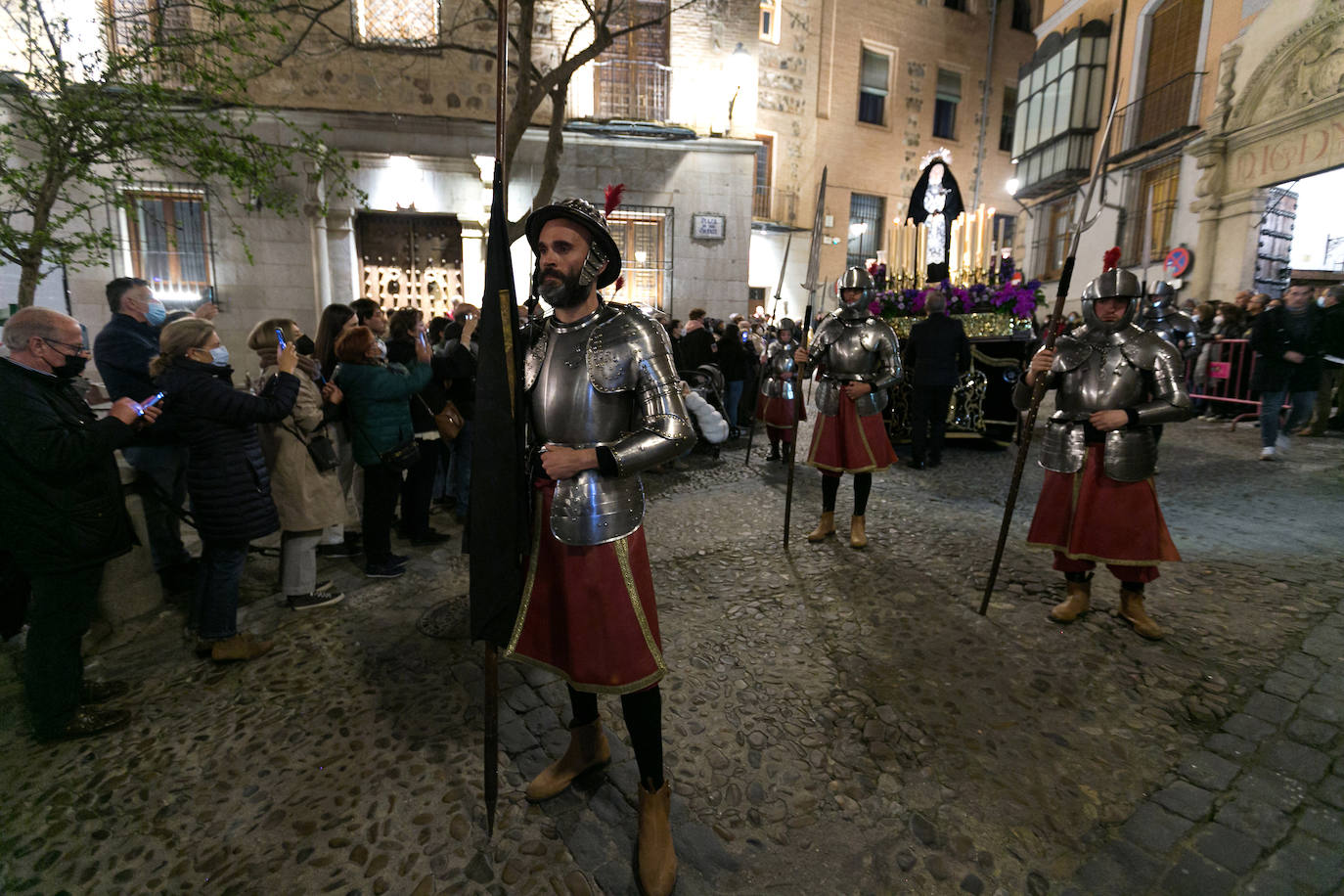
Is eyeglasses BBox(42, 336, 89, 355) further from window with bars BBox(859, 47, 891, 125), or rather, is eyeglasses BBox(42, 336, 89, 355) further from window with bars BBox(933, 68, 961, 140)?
window with bars BBox(933, 68, 961, 140)

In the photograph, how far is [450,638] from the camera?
3.59 meters

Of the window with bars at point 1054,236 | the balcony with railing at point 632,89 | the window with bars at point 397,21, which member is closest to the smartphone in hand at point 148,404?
the window with bars at point 397,21

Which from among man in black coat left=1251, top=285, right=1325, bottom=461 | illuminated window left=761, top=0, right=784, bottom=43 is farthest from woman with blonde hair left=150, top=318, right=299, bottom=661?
illuminated window left=761, top=0, right=784, bottom=43

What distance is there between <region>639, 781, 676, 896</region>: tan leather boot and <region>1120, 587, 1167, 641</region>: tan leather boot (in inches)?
122

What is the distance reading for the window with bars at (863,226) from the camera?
23.6 metres

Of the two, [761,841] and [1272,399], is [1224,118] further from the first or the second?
[761,841]

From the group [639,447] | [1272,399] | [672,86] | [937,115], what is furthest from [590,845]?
[937,115]

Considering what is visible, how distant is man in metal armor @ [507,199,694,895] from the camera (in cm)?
195

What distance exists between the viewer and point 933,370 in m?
7.67

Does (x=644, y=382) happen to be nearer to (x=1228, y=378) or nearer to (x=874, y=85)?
(x=1228, y=378)

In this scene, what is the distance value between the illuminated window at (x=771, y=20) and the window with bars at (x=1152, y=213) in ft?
38.9

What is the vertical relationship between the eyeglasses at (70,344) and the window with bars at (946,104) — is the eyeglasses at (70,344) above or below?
below

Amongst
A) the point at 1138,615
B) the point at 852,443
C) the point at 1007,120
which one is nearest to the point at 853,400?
the point at 852,443

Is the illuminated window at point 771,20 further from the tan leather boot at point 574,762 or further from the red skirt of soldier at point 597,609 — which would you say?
the tan leather boot at point 574,762
